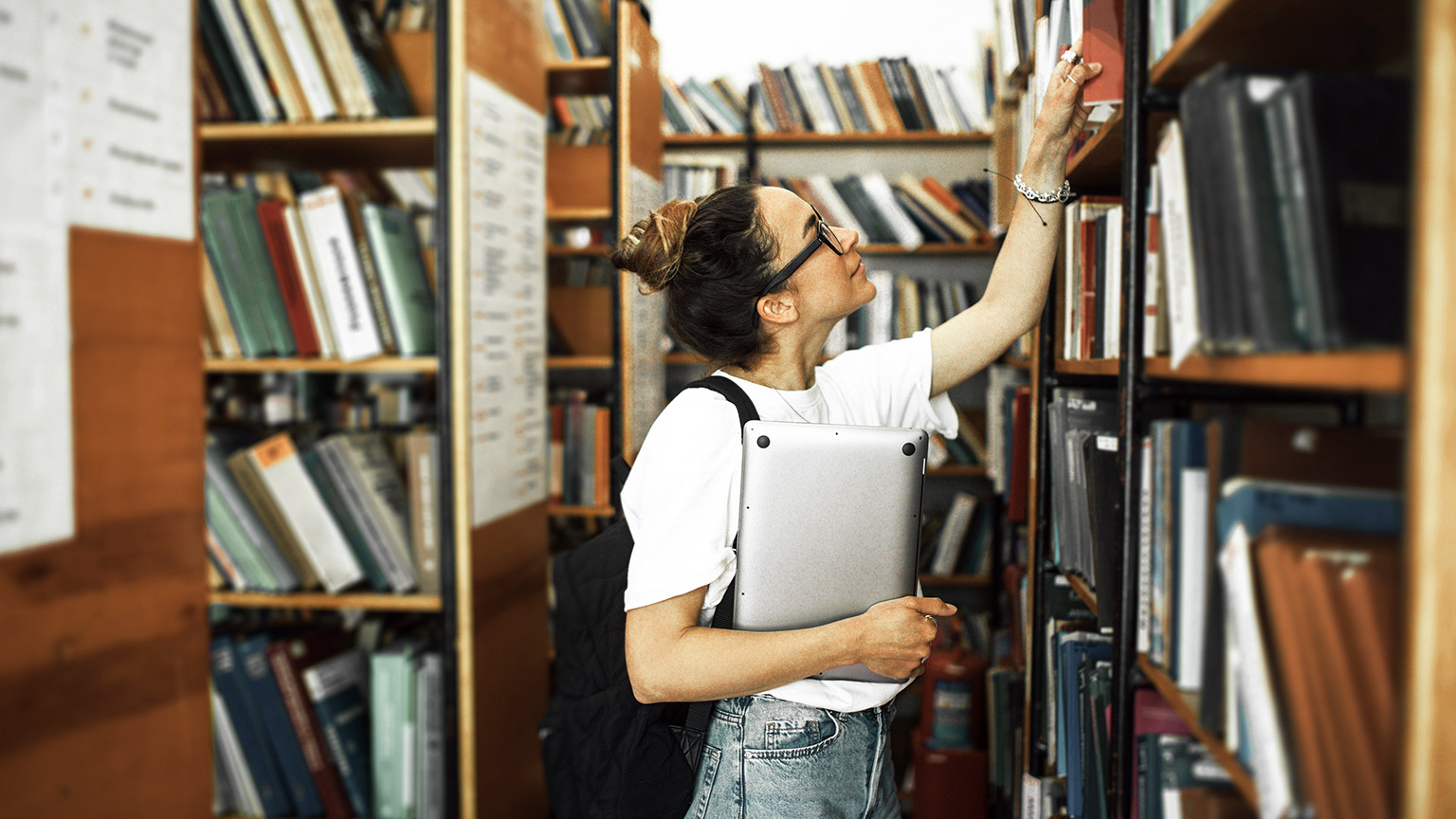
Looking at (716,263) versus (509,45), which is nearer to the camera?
(716,263)

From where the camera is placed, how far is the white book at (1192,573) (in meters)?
0.79

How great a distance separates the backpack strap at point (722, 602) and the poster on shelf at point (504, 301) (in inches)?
30.4

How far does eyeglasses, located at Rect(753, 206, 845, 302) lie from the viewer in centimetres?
121

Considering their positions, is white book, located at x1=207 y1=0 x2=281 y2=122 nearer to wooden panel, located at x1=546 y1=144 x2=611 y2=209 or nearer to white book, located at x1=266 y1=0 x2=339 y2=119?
white book, located at x1=266 y1=0 x2=339 y2=119

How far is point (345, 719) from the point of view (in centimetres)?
174

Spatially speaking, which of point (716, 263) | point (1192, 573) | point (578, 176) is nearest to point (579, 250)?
point (578, 176)

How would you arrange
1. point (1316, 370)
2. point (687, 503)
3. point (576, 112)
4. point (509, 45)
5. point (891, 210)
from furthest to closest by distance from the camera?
1. point (891, 210)
2. point (576, 112)
3. point (509, 45)
4. point (687, 503)
5. point (1316, 370)

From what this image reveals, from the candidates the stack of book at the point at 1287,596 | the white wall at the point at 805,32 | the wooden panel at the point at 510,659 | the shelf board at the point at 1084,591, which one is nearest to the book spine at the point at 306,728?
the wooden panel at the point at 510,659

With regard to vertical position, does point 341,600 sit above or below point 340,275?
below

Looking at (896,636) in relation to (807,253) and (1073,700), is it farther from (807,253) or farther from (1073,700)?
(807,253)

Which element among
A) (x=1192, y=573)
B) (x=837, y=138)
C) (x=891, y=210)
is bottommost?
(x=1192, y=573)

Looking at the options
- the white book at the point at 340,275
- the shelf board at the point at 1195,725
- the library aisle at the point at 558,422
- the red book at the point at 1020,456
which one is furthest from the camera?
the red book at the point at 1020,456

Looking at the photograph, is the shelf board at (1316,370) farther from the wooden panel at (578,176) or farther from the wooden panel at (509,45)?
the wooden panel at (578,176)

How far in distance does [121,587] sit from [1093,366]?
1146 mm
